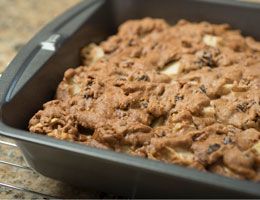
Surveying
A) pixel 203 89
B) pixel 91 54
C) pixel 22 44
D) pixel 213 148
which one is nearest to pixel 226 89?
pixel 203 89

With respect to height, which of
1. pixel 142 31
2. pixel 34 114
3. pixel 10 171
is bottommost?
pixel 10 171

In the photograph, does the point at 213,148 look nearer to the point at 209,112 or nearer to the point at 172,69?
the point at 209,112

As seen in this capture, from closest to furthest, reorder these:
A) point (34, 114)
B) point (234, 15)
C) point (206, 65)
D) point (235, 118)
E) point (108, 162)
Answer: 1. point (108, 162)
2. point (235, 118)
3. point (34, 114)
4. point (206, 65)
5. point (234, 15)

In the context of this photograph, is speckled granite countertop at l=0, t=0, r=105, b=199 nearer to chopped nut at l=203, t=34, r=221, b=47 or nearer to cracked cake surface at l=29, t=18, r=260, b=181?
cracked cake surface at l=29, t=18, r=260, b=181

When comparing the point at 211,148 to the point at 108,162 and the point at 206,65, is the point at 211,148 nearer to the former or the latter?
the point at 108,162

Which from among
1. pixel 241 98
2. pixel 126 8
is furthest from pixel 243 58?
pixel 126 8

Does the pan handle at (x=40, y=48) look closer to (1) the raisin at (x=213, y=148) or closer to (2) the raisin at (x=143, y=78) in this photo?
(2) the raisin at (x=143, y=78)
